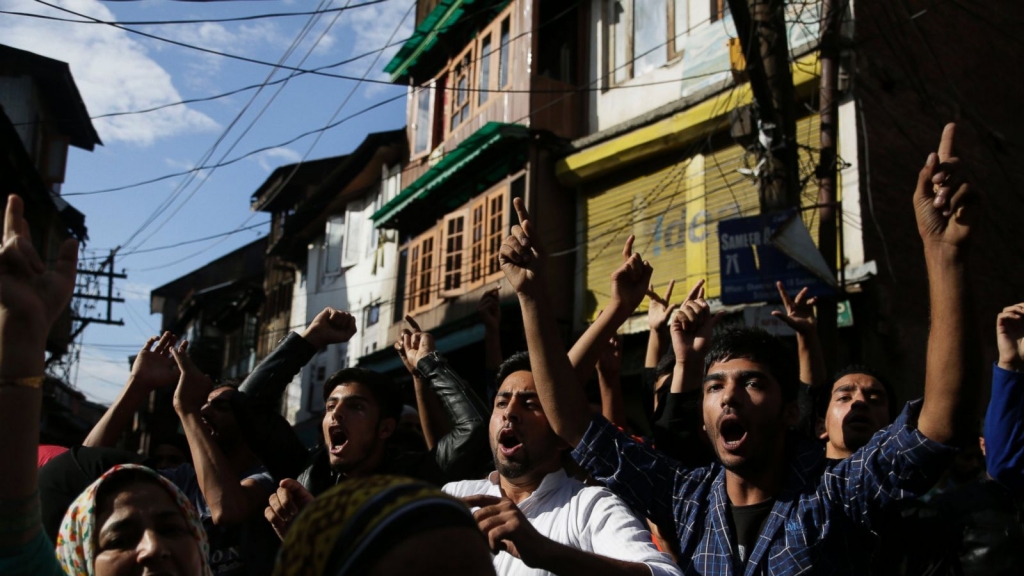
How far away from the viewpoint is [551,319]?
3.05 m

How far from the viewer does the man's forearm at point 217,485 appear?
3637 millimetres

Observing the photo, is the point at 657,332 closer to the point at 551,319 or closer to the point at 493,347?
the point at 493,347

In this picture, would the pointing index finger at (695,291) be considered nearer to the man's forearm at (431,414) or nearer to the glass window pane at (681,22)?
the man's forearm at (431,414)

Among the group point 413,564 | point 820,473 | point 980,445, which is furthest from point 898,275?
point 413,564

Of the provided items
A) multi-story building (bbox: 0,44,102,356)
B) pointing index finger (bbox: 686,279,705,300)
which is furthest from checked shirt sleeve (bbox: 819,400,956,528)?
multi-story building (bbox: 0,44,102,356)

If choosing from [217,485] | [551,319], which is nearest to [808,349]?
[551,319]

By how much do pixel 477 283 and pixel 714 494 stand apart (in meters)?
13.3

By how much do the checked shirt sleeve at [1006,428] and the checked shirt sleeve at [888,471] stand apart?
27.9 inches

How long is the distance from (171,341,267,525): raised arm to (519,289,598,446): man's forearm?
4.84 feet

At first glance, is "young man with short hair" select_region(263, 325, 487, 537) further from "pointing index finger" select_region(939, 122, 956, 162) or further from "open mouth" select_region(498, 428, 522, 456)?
"pointing index finger" select_region(939, 122, 956, 162)

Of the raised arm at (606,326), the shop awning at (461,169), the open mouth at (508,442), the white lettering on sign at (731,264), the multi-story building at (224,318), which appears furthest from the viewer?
the multi-story building at (224,318)

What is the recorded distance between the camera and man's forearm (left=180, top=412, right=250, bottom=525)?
11.9 feet

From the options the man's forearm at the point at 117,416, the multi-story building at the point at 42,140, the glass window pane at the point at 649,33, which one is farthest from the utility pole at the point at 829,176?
the multi-story building at the point at 42,140

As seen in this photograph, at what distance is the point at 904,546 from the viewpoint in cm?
330
